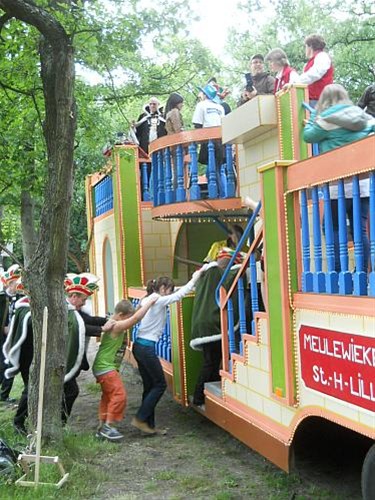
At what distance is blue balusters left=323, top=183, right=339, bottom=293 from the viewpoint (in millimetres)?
3910

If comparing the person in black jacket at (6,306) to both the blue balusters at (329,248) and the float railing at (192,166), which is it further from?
the blue balusters at (329,248)

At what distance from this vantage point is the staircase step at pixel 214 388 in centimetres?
601

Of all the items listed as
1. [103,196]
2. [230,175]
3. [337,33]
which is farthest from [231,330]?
[337,33]

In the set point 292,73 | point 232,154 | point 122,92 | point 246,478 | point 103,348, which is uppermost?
point 122,92

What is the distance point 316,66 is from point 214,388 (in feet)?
10.4

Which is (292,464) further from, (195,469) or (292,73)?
(292,73)

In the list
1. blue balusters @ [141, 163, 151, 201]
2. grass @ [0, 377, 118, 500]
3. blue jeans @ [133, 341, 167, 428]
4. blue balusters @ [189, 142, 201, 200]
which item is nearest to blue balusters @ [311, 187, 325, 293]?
grass @ [0, 377, 118, 500]

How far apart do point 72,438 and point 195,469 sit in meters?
1.27

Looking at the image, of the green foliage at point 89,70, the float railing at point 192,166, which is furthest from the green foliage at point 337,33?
the float railing at point 192,166

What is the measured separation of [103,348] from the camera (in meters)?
6.58

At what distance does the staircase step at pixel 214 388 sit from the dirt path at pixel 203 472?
544 mm

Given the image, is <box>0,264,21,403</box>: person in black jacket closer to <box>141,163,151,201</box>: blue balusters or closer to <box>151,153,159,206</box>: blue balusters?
<box>151,153,159,206</box>: blue balusters

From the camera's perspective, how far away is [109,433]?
21.3ft

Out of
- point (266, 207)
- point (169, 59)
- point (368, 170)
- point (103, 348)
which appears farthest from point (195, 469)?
point (169, 59)
